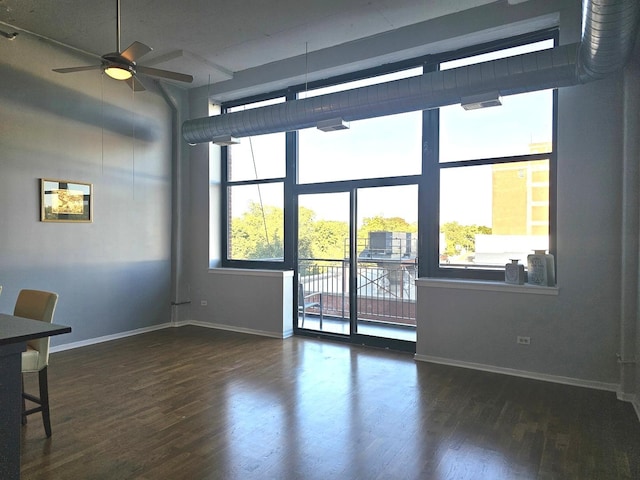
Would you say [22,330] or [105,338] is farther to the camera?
[105,338]

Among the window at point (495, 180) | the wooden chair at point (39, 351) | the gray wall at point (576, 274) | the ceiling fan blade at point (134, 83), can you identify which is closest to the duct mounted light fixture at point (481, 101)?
the window at point (495, 180)

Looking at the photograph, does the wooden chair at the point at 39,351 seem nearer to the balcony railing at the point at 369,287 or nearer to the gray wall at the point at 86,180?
the gray wall at the point at 86,180

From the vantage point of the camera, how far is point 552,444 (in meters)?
2.70

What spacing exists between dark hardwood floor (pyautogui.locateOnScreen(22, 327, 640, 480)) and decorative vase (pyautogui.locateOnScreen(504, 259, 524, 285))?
902 millimetres

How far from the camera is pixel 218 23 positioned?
4.40 meters

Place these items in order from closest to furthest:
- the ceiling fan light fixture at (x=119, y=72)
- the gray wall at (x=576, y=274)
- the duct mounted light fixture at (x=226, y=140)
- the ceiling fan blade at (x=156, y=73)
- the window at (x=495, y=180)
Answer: the ceiling fan light fixture at (x=119, y=72) → the ceiling fan blade at (x=156, y=73) → the gray wall at (x=576, y=274) → the window at (x=495, y=180) → the duct mounted light fixture at (x=226, y=140)

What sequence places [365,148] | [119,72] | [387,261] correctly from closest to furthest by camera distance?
1. [119,72]
2. [387,261]
3. [365,148]

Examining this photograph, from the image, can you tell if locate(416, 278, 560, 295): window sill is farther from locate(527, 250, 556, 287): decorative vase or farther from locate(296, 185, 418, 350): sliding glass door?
locate(296, 185, 418, 350): sliding glass door

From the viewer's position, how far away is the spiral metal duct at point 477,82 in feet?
8.83

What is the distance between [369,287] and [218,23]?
336cm

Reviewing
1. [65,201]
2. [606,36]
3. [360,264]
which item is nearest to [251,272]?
[360,264]

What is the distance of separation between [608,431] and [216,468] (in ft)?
8.44

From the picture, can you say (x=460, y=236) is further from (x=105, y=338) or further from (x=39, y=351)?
(x=105, y=338)

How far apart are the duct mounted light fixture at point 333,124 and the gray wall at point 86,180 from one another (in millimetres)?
2683
